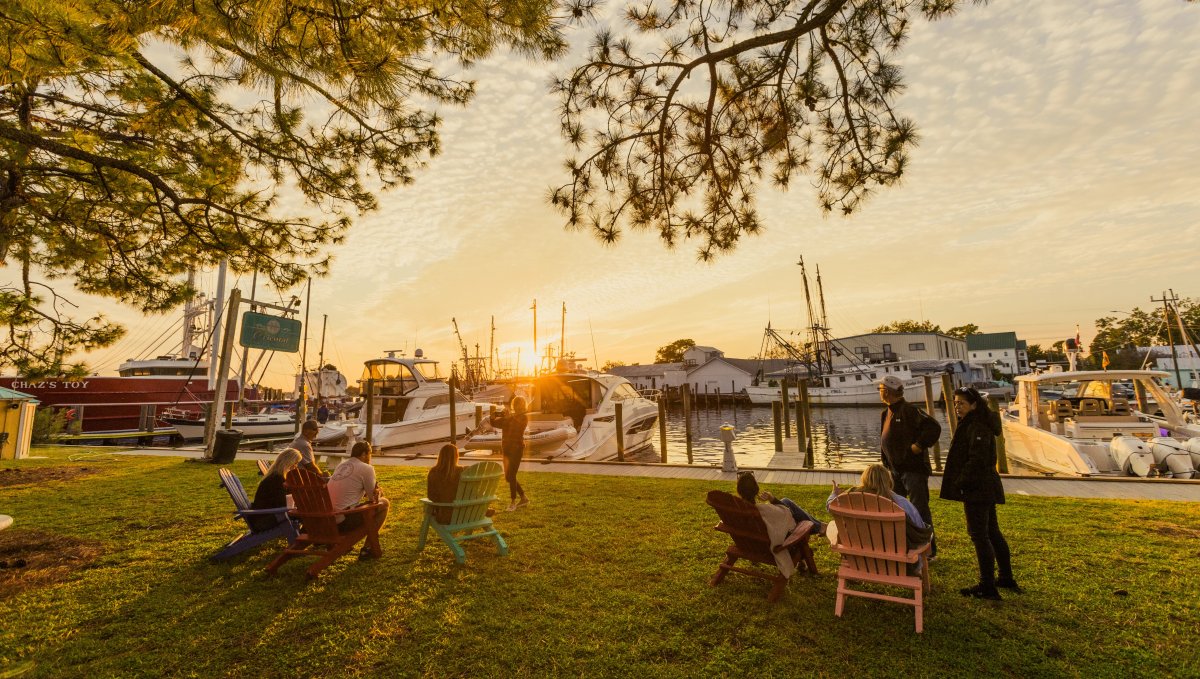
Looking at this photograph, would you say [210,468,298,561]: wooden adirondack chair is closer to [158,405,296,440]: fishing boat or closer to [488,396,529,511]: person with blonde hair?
[488,396,529,511]: person with blonde hair

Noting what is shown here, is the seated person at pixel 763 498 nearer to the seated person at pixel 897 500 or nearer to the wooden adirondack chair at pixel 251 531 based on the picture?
the seated person at pixel 897 500

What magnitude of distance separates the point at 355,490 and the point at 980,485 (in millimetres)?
5982

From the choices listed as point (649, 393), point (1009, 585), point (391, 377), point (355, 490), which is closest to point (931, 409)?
point (1009, 585)

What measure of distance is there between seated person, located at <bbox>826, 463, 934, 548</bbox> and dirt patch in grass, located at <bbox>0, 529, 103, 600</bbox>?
7420 millimetres

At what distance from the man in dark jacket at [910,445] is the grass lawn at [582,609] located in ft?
2.41

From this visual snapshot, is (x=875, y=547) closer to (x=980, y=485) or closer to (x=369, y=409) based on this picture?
(x=980, y=485)

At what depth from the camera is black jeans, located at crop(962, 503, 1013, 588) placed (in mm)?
4219

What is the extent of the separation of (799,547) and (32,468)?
17.7 meters

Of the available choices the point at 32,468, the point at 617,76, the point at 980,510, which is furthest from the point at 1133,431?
the point at 32,468

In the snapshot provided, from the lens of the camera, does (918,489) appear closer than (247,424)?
Yes

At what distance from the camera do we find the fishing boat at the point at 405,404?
69.3 feet

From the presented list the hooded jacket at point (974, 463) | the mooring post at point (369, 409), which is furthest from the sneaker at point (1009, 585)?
the mooring post at point (369, 409)

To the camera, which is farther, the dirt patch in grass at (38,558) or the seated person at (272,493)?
the seated person at (272,493)

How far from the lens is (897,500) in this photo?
416cm
